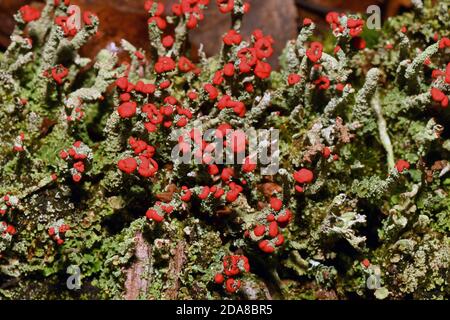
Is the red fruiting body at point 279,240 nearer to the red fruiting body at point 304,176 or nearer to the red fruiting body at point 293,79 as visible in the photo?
the red fruiting body at point 304,176

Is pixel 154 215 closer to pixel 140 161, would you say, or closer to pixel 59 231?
pixel 140 161

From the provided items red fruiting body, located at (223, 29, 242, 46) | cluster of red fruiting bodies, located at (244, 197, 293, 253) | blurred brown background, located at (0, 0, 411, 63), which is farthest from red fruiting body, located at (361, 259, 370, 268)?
blurred brown background, located at (0, 0, 411, 63)

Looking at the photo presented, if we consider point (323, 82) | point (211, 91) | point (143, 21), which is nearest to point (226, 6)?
point (211, 91)

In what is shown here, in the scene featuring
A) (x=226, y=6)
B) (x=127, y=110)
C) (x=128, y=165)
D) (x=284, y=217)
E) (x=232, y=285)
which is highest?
(x=226, y=6)

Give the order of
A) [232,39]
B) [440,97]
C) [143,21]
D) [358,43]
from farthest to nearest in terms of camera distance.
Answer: [143,21] → [358,43] → [232,39] → [440,97]

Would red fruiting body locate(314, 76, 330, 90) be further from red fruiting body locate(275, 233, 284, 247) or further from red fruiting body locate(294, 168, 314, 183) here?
red fruiting body locate(275, 233, 284, 247)

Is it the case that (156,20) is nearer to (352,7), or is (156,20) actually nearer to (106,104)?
(106,104)

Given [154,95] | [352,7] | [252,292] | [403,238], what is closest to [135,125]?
[154,95]
